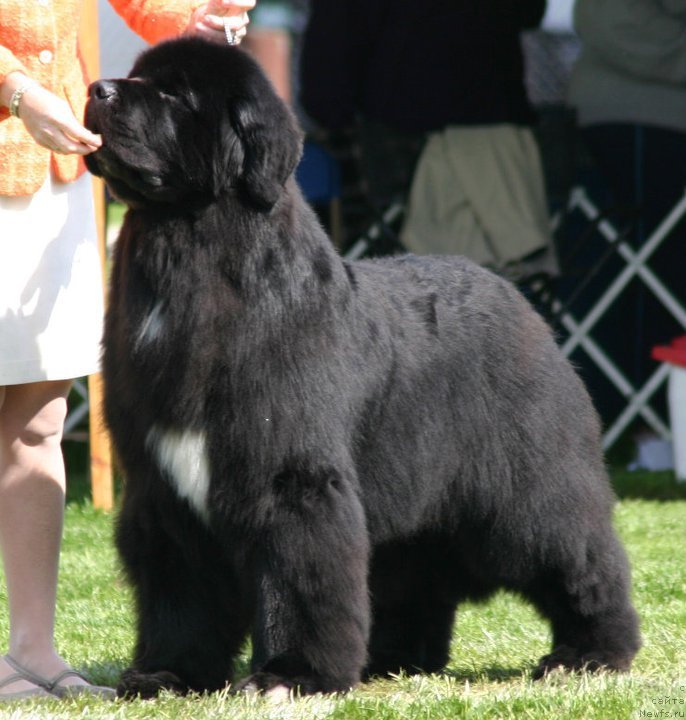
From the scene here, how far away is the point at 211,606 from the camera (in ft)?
9.61

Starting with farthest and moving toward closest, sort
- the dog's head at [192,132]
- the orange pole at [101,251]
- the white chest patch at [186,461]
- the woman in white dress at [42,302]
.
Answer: the orange pole at [101,251] < the woman in white dress at [42,302] < the white chest patch at [186,461] < the dog's head at [192,132]

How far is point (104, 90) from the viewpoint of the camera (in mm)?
2699

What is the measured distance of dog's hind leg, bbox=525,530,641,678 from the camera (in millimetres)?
3240

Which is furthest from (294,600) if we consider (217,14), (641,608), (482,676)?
(641,608)

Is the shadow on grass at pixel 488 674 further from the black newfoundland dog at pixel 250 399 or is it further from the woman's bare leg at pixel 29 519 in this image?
the woman's bare leg at pixel 29 519

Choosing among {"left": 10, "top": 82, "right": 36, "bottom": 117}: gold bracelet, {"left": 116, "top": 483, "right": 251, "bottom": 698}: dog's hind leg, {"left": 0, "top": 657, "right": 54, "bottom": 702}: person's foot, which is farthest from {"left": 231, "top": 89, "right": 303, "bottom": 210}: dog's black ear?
{"left": 0, "top": 657, "right": 54, "bottom": 702}: person's foot

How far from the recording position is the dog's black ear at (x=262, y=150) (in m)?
2.74

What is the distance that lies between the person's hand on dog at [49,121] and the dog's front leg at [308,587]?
786 mm

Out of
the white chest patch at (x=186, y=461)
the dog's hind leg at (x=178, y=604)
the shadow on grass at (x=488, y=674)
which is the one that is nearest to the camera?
the white chest patch at (x=186, y=461)

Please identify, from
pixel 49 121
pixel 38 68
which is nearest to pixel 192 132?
pixel 49 121

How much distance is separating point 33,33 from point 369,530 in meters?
1.33

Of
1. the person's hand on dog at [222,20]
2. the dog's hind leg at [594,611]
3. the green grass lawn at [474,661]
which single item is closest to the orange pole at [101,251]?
the green grass lawn at [474,661]

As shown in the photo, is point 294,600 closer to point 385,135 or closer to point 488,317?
point 488,317

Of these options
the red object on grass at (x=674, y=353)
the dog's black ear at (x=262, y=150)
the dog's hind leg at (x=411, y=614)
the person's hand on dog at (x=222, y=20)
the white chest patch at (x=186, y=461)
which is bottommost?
the red object on grass at (x=674, y=353)
